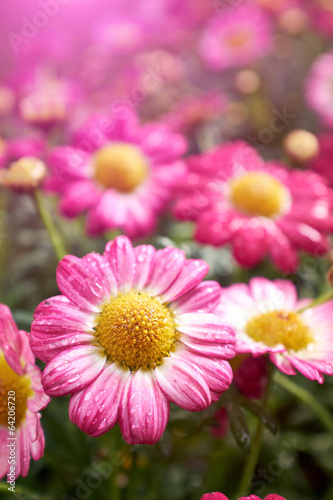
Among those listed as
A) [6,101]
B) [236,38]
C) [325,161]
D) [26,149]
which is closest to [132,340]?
[26,149]

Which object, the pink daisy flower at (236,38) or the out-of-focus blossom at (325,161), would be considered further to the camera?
the pink daisy flower at (236,38)

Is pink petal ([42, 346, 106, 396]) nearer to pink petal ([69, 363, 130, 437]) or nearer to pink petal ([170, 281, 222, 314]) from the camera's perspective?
pink petal ([69, 363, 130, 437])

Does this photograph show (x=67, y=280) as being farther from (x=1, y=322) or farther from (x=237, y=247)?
(x=237, y=247)

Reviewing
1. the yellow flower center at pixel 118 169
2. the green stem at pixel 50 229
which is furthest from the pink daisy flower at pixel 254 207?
the green stem at pixel 50 229

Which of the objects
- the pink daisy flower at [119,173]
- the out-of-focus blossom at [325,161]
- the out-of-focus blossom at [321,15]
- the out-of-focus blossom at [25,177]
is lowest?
the out-of-focus blossom at [325,161]

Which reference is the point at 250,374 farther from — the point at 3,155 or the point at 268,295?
the point at 3,155

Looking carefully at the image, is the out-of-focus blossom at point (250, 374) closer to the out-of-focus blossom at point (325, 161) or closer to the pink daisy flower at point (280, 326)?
the pink daisy flower at point (280, 326)

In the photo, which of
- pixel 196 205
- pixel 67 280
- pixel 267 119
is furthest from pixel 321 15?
pixel 67 280
